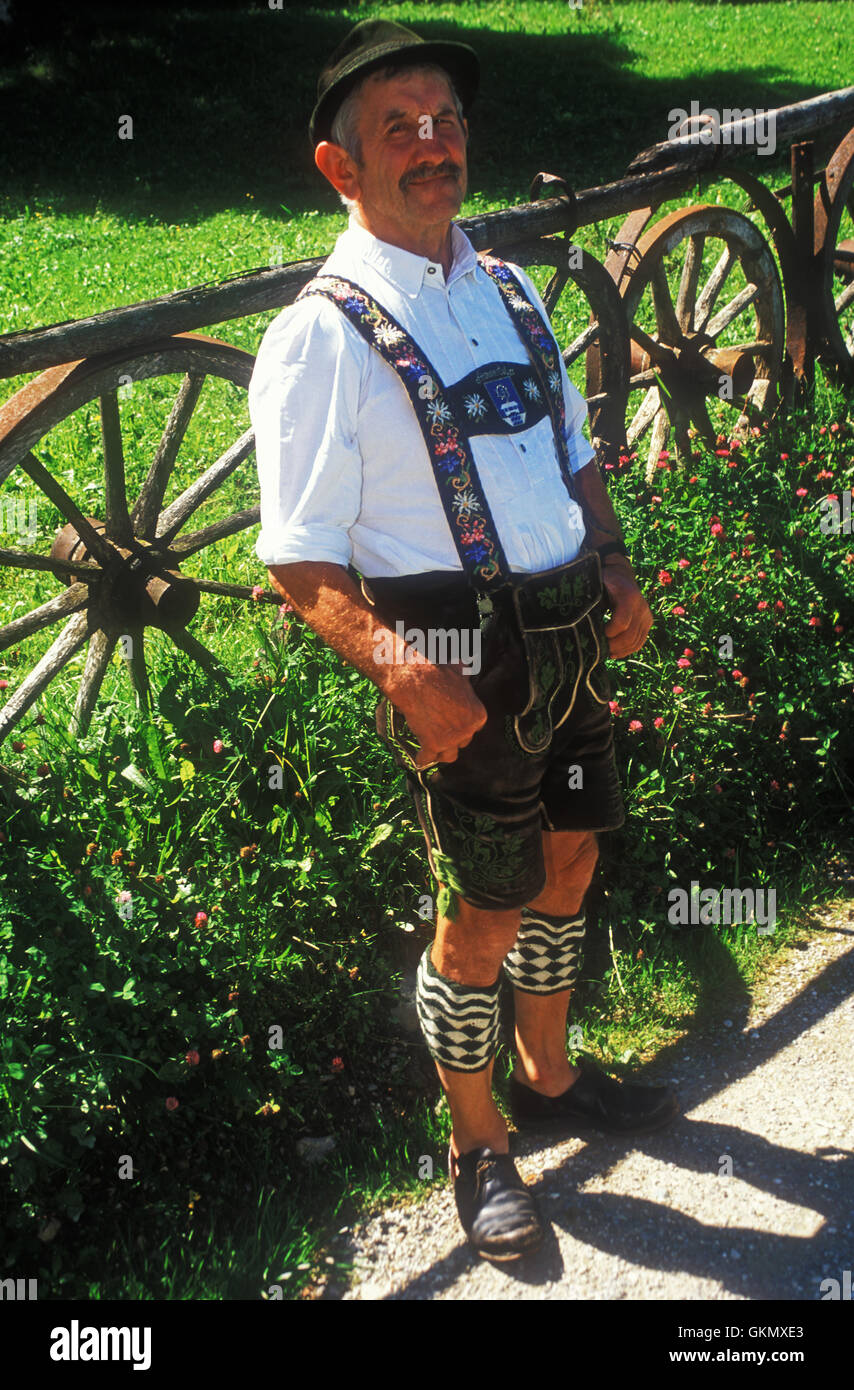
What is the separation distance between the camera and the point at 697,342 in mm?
5012

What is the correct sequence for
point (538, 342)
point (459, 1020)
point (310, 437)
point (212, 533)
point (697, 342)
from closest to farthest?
1. point (310, 437)
2. point (538, 342)
3. point (459, 1020)
4. point (212, 533)
5. point (697, 342)

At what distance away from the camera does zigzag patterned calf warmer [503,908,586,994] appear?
273 centimetres

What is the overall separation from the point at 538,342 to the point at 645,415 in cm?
299

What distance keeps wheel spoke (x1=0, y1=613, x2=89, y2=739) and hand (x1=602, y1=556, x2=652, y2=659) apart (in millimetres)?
1548

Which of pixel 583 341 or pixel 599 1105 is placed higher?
pixel 583 341

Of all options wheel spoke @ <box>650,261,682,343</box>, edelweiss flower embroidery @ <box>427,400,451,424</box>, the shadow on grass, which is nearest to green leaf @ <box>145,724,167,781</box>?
edelweiss flower embroidery @ <box>427,400,451,424</box>

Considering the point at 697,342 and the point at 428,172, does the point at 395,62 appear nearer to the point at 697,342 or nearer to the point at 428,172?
the point at 428,172

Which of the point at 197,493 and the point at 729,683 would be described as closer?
the point at 197,493

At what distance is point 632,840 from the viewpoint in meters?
3.52

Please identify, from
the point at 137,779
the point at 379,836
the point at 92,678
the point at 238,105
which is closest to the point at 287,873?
the point at 379,836

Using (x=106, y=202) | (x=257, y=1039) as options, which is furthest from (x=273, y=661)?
(x=106, y=202)

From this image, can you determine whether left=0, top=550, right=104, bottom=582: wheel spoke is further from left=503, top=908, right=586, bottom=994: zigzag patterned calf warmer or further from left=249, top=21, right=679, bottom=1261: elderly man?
left=503, top=908, right=586, bottom=994: zigzag patterned calf warmer

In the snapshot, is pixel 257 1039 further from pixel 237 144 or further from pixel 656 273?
pixel 237 144
